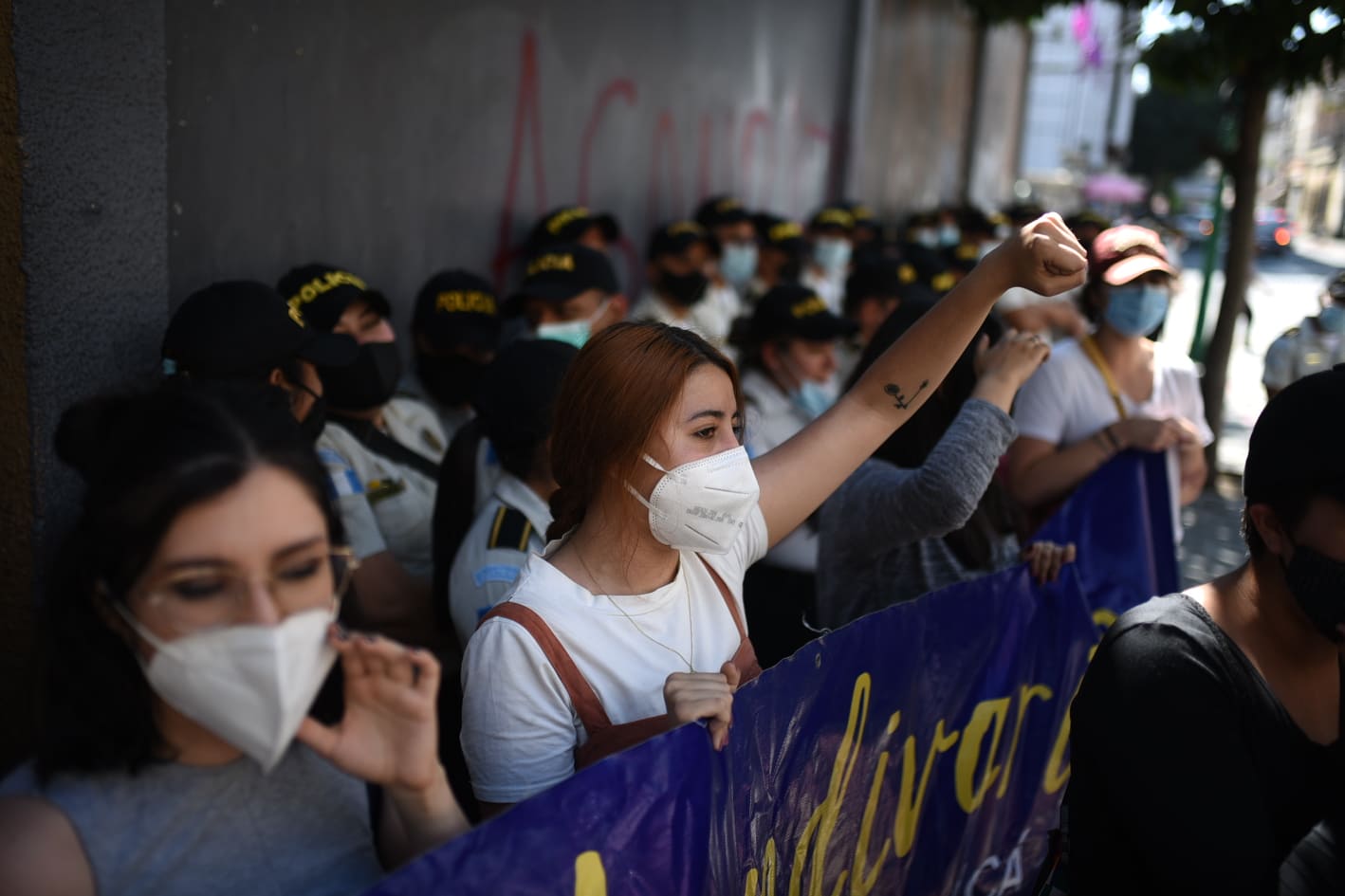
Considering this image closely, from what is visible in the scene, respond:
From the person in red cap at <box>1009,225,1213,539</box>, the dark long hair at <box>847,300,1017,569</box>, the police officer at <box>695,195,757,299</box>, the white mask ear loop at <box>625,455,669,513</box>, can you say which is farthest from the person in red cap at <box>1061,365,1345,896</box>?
the police officer at <box>695,195,757,299</box>

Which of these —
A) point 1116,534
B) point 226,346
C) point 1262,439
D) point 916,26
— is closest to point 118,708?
point 226,346

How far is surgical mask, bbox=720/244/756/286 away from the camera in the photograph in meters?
8.05

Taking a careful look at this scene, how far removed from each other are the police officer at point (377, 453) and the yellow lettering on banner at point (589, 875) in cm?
128

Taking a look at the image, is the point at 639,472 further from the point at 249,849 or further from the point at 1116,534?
the point at 1116,534

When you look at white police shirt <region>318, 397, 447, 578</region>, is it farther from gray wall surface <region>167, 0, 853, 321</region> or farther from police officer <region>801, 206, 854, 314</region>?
police officer <region>801, 206, 854, 314</region>

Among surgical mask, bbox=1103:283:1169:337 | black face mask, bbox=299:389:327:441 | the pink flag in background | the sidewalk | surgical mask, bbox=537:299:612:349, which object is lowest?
the sidewalk

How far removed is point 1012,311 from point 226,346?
4.83 metres

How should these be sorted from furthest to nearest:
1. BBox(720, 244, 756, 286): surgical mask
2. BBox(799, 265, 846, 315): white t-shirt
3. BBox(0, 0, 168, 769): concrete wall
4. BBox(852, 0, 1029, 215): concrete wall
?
BBox(852, 0, 1029, 215): concrete wall → BBox(799, 265, 846, 315): white t-shirt → BBox(720, 244, 756, 286): surgical mask → BBox(0, 0, 168, 769): concrete wall

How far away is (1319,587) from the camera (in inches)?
73.9

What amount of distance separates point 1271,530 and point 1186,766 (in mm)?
424

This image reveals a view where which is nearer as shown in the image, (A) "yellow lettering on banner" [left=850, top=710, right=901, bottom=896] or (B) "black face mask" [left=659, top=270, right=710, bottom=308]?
(A) "yellow lettering on banner" [left=850, top=710, right=901, bottom=896]

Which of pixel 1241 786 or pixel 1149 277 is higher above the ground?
pixel 1149 277

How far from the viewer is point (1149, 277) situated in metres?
3.75

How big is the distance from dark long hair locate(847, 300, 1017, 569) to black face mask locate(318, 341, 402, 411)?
137 centimetres
